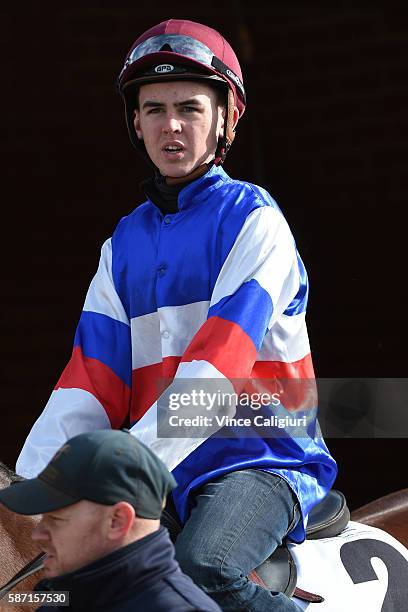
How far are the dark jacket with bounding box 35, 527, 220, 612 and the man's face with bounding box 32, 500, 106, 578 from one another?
0.02 meters

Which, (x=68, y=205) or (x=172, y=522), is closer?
(x=172, y=522)

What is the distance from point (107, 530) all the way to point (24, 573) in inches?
36.1

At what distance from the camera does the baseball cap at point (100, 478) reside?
208 cm

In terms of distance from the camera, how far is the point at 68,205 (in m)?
6.16

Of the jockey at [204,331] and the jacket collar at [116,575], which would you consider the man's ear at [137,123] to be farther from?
the jacket collar at [116,575]

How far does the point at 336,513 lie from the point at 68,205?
3090 mm

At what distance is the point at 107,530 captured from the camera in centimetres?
209

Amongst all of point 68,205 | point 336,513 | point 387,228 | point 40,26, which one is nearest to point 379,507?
point 336,513

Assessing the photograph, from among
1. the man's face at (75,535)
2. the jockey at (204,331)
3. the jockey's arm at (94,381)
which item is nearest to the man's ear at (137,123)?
the jockey at (204,331)

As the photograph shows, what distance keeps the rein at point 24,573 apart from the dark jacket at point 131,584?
2.67 ft

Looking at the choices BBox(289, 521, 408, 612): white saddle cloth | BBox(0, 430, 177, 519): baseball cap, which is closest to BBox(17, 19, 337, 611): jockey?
BBox(289, 521, 408, 612): white saddle cloth

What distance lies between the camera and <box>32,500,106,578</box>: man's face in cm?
209

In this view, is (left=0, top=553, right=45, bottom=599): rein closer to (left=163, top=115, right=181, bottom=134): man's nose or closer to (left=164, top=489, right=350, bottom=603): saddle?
(left=164, top=489, right=350, bottom=603): saddle

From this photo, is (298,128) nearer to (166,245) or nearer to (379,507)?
(379,507)
